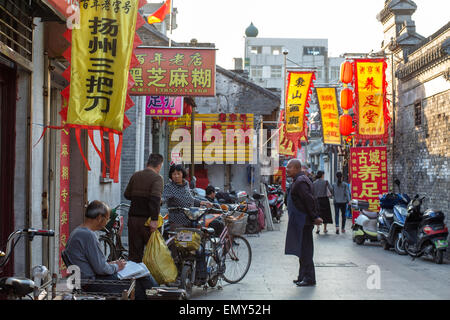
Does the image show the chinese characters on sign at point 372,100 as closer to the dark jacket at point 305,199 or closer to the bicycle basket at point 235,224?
the dark jacket at point 305,199

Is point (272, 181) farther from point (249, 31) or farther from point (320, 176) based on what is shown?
point (249, 31)

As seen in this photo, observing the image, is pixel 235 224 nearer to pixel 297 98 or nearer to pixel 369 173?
pixel 369 173

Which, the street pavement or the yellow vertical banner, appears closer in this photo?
the yellow vertical banner

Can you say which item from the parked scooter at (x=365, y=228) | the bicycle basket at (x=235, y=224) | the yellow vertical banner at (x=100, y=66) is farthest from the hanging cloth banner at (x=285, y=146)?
the yellow vertical banner at (x=100, y=66)

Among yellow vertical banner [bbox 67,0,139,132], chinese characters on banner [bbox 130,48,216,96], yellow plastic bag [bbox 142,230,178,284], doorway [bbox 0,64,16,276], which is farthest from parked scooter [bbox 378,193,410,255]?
doorway [bbox 0,64,16,276]

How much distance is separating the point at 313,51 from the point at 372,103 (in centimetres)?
5692

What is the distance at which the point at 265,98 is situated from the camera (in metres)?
23.9

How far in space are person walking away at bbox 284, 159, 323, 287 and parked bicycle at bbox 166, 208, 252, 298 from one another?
0.78m

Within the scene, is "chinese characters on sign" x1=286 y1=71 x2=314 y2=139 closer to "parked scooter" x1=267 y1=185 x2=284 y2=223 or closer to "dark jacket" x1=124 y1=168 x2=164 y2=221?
"parked scooter" x1=267 y1=185 x2=284 y2=223

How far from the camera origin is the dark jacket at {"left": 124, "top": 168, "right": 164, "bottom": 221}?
26.1ft

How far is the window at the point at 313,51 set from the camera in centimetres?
7169

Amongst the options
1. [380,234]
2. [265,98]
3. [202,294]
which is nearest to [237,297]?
[202,294]

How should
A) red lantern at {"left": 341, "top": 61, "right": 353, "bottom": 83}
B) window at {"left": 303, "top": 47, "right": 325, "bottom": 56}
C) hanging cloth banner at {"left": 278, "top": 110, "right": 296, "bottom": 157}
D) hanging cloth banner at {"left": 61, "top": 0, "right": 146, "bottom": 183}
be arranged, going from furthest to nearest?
1. window at {"left": 303, "top": 47, "right": 325, "bottom": 56}
2. hanging cloth banner at {"left": 278, "top": 110, "right": 296, "bottom": 157}
3. red lantern at {"left": 341, "top": 61, "right": 353, "bottom": 83}
4. hanging cloth banner at {"left": 61, "top": 0, "right": 146, "bottom": 183}

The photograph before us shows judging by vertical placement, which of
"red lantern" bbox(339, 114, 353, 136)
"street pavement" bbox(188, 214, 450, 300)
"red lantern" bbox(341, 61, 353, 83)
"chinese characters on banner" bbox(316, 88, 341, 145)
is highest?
"red lantern" bbox(341, 61, 353, 83)
